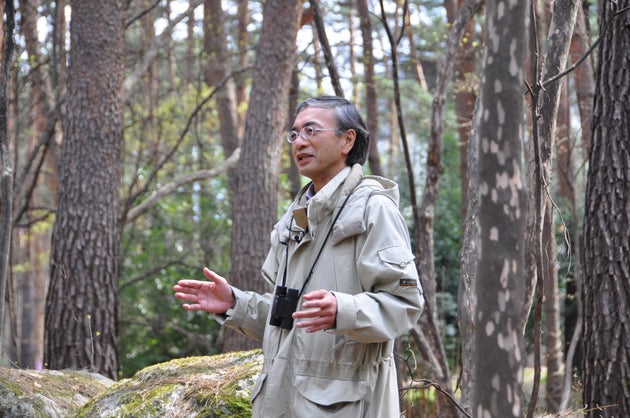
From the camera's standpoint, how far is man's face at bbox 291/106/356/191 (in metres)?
3.09

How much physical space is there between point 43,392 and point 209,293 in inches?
97.3

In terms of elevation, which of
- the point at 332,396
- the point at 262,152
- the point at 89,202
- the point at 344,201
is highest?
the point at 262,152

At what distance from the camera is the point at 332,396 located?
8.89 feet

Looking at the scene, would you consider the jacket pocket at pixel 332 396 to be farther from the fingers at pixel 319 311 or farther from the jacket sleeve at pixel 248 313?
the jacket sleeve at pixel 248 313

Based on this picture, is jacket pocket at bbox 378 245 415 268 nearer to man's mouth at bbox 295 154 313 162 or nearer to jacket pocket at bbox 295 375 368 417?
jacket pocket at bbox 295 375 368 417

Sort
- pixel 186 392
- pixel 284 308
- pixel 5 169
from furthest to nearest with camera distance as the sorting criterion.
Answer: pixel 5 169 < pixel 186 392 < pixel 284 308

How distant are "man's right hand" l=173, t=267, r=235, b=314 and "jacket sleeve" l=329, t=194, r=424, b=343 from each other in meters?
0.59

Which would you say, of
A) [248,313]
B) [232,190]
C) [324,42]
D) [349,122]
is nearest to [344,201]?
[349,122]

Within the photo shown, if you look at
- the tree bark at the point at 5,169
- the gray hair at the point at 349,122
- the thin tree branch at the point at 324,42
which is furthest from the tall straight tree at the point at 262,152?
the gray hair at the point at 349,122

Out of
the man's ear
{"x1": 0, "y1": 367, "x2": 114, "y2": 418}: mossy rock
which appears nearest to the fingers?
the man's ear

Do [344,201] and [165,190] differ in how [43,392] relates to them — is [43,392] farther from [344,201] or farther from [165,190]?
[165,190]

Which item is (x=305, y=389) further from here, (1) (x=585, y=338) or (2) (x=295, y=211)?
(1) (x=585, y=338)

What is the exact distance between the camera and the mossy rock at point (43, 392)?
473 cm

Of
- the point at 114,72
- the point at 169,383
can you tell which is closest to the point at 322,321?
the point at 169,383
